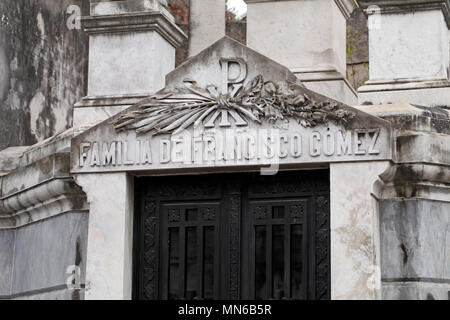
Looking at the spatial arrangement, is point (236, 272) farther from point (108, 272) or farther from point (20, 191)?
point (20, 191)

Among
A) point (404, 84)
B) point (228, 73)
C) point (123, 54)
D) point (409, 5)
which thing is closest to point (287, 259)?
point (228, 73)

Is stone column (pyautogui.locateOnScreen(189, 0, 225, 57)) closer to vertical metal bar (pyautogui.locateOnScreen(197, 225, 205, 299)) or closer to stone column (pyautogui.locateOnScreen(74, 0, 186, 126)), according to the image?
stone column (pyautogui.locateOnScreen(74, 0, 186, 126))

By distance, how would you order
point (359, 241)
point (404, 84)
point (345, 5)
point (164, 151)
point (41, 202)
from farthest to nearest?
point (345, 5) → point (41, 202) → point (404, 84) → point (164, 151) → point (359, 241)

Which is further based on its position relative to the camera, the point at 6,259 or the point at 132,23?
the point at 6,259

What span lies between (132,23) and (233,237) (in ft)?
7.77

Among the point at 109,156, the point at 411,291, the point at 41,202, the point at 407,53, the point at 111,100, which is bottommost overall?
the point at 411,291

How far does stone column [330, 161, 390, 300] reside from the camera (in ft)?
28.2

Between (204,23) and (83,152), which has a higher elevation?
(204,23)

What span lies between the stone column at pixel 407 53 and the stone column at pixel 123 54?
1.91m

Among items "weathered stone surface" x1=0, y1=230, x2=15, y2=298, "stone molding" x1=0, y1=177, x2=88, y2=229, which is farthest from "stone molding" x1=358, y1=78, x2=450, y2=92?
"weathered stone surface" x1=0, y1=230, x2=15, y2=298

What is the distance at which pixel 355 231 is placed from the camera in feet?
28.5

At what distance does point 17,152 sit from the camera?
11000 millimetres

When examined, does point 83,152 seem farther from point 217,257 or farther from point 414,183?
point 414,183

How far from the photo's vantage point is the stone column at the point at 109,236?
30.2ft
